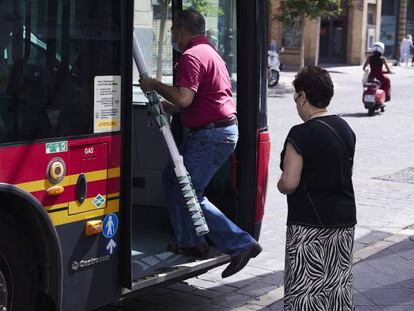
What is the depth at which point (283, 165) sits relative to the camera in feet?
13.4

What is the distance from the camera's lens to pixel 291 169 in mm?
3996

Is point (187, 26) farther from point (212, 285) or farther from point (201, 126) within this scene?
point (212, 285)

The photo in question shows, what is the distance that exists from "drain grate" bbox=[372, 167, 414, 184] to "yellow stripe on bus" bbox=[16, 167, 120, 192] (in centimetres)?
660

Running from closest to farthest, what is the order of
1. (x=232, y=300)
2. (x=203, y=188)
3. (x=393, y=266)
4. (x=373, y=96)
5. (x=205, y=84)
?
(x=205, y=84) < (x=203, y=188) < (x=232, y=300) < (x=393, y=266) < (x=373, y=96)

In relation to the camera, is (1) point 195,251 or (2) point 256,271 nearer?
(1) point 195,251

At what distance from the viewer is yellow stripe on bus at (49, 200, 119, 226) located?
398cm

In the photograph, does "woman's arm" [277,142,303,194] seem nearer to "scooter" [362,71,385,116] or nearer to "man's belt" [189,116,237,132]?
"man's belt" [189,116,237,132]

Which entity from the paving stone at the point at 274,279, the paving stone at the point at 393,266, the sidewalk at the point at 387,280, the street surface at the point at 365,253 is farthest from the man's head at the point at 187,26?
the paving stone at the point at 393,266

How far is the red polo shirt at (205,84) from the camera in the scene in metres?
4.85

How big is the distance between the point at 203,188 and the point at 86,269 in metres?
1.15

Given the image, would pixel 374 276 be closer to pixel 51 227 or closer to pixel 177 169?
pixel 177 169

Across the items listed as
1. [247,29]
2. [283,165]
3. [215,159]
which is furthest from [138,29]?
[283,165]

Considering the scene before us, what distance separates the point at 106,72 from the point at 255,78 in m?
1.44

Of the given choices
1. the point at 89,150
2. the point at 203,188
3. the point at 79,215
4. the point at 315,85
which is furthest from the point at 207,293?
the point at 315,85
